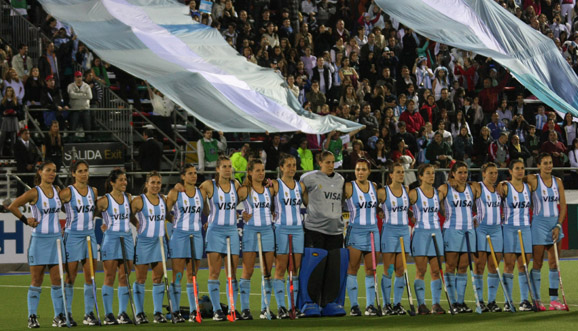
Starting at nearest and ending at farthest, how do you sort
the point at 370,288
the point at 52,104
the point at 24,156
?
the point at 370,288 → the point at 24,156 → the point at 52,104

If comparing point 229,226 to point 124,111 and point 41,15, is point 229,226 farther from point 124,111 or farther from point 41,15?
point 41,15

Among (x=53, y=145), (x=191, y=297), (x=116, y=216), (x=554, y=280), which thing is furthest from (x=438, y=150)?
(x=116, y=216)

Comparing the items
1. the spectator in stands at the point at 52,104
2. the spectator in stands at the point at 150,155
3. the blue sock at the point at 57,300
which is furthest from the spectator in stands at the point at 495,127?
the blue sock at the point at 57,300

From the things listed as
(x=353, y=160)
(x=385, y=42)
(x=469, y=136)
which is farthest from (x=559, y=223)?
(x=385, y=42)

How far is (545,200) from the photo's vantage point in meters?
16.0

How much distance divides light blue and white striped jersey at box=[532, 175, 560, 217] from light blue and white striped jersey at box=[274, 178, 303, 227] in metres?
3.47

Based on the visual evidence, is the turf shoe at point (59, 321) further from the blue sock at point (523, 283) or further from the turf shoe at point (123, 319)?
the blue sock at point (523, 283)

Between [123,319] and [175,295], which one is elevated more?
[175,295]

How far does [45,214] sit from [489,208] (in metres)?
6.24

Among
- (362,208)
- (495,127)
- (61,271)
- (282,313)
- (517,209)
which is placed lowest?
(282,313)

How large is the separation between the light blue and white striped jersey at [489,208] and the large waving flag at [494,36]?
163 cm

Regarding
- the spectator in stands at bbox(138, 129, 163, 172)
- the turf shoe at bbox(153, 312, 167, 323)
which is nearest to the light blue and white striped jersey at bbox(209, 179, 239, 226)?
the turf shoe at bbox(153, 312, 167, 323)

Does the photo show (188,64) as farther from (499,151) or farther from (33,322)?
(499,151)

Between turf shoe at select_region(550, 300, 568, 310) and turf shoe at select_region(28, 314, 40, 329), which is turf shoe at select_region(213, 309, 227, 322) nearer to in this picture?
turf shoe at select_region(28, 314, 40, 329)
